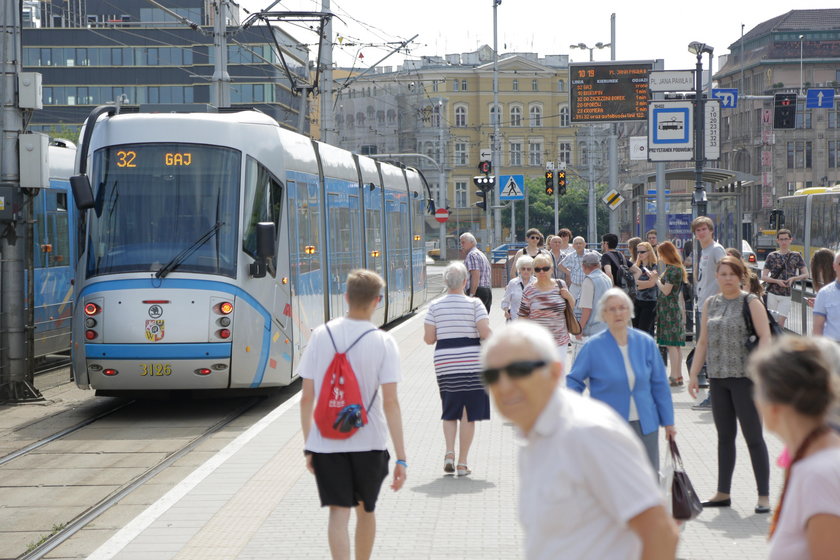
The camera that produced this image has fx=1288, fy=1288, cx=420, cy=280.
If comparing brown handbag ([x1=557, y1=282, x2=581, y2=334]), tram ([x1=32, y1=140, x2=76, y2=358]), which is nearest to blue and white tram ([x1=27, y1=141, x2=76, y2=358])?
tram ([x1=32, y1=140, x2=76, y2=358])

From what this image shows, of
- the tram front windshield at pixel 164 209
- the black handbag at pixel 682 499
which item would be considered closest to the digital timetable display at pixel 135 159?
the tram front windshield at pixel 164 209

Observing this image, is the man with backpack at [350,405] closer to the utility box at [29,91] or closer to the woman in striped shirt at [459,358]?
the woman in striped shirt at [459,358]

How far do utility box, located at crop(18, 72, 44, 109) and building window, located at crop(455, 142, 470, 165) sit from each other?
109189 millimetres

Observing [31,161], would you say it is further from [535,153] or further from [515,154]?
[515,154]

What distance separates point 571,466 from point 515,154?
12203cm

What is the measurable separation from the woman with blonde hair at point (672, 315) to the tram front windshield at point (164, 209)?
477 cm

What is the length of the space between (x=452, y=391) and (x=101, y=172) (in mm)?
5781

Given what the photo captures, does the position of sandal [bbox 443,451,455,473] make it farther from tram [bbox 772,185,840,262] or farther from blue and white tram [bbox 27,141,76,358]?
tram [bbox 772,185,840,262]

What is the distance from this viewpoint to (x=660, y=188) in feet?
63.0

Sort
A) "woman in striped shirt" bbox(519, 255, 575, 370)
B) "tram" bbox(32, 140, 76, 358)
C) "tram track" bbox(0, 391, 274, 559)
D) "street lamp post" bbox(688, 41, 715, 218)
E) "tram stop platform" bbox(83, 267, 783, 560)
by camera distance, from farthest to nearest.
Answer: "tram" bbox(32, 140, 76, 358), "street lamp post" bbox(688, 41, 715, 218), "woman in striped shirt" bbox(519, 255, 575, 370), "tram track" bbox(0, 391, 274, 559), "tram stop platform" bbox(83, 267, 783, 560)

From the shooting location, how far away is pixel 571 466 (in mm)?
3314

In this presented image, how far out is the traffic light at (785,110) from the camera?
130 ft

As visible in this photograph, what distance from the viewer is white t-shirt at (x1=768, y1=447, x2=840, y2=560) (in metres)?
3.16

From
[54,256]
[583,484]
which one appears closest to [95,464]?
[583,484]
